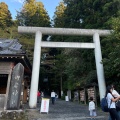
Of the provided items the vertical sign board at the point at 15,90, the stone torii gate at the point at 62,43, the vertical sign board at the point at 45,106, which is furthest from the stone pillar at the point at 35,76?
the vertical sign board at the point at 15,90

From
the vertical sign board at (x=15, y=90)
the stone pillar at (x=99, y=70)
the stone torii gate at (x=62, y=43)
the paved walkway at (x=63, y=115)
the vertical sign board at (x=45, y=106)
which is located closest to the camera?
the vertical sign board at (x=15, y=90)

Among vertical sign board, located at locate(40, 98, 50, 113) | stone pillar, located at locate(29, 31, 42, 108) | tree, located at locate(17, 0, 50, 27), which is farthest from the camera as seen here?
tree, located at locate(17, 0, 50, 27)

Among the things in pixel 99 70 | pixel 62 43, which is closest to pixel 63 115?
pixel 99 70

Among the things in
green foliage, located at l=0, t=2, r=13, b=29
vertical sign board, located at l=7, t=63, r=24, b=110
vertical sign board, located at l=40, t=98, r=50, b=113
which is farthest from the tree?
vertical sign board, located at l=7, t=63, r=24, b=110

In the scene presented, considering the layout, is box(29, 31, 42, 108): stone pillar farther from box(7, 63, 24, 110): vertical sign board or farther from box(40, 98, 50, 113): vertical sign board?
box(7, 63, 24, 110): vertical sign board

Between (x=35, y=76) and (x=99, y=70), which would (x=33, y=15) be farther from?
(x=99, y=70)

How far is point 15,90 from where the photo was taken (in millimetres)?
9414

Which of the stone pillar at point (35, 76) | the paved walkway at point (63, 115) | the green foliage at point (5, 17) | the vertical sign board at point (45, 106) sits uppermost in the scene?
the green foliage at point (5, 17)

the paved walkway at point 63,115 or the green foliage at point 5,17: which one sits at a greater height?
the green foliage at point 5,17

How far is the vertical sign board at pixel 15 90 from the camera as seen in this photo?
29.8 ft

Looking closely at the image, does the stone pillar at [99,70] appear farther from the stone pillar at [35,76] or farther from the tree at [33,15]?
the tree at [33,15]

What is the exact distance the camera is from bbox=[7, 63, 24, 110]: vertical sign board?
908cm

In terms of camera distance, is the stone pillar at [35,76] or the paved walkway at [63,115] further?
the stone pillar at [35,76]

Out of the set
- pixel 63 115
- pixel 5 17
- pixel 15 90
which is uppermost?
pixel 5 17
